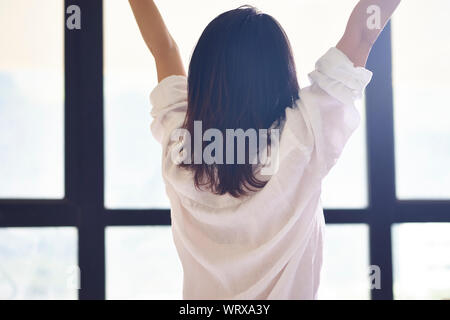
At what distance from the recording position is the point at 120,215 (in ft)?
4.92

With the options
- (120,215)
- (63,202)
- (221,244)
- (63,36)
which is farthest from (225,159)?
(63,36)

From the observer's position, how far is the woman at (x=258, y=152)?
1013 mm

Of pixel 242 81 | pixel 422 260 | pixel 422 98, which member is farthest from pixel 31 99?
pixel 422 260

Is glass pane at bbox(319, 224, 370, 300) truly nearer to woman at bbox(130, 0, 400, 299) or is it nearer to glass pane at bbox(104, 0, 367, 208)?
glass pane at bbox(104, 0, 367, 208)

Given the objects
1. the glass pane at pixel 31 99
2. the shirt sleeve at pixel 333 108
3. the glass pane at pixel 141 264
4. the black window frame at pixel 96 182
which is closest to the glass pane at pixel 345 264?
the black window frame at pixel 96 182

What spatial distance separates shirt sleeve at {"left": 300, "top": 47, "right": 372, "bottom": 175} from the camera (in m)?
1.00

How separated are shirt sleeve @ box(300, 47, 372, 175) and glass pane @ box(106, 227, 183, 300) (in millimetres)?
739

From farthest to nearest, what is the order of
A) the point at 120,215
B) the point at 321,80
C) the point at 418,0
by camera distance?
the point at 418,0 < the point at 120,215 < the point at 321,80

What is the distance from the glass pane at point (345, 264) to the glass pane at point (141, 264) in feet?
1.68

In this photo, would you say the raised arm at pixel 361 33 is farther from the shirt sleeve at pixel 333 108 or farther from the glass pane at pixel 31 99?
the glass pane at pixel 31 99

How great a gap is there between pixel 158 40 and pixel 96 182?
0.52 m

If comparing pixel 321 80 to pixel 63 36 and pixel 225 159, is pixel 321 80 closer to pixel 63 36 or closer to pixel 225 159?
pixel 225 159

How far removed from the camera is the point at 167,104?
3.84 feet
